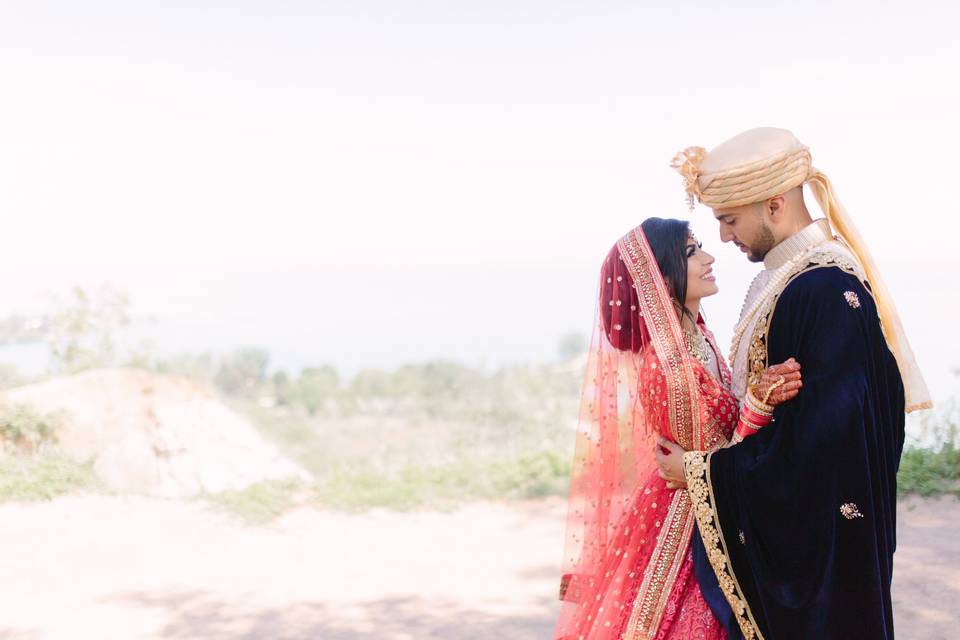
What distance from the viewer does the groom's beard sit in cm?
262

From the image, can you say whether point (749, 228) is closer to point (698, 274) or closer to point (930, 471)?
point (698, 274)

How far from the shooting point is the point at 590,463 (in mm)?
3305

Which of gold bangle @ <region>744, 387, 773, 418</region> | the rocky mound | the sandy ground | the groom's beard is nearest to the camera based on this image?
gold bangle @ <region>744, 387, 773, 418</region>

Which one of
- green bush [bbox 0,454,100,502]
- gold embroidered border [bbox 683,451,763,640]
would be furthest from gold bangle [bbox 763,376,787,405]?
green bush [bbox 0,454,100,502]

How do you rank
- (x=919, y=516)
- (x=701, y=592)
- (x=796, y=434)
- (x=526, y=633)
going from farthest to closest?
(x=919, y=516), (x=526, y=633), (x=701, y=592), (x=796, y=434)

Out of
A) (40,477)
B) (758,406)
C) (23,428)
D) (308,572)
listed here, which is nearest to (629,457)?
(758,406)

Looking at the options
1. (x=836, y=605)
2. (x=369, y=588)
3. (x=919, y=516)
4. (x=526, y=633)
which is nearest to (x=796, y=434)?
(x=836, y=605)

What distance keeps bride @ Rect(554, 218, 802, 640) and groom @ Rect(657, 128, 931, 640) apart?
13 centimetres

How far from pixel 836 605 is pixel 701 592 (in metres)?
0.40

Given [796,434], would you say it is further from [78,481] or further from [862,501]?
[78,481]

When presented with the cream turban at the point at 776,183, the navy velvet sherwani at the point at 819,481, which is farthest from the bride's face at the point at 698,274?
the navy velvet sherwani at the point at 819,481

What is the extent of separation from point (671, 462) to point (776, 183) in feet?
2.91

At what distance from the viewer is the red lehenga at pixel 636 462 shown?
282 centimetres

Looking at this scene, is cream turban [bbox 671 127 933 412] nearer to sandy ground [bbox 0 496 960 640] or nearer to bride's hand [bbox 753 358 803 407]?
bride's hand [bbox 753 358 803 407]
